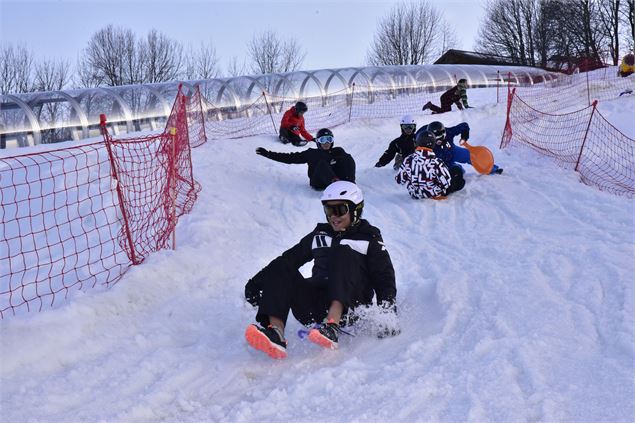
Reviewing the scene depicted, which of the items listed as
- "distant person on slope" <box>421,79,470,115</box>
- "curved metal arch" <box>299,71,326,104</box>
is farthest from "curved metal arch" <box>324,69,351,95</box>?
"distant person on slope" <box>421,79,470,115</box>

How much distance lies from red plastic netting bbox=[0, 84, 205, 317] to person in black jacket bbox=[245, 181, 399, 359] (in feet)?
5.58

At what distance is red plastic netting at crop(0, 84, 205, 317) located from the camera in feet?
16.3

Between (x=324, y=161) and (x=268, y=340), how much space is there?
5.74 m

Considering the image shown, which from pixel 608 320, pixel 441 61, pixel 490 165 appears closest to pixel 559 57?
pixel 441 61

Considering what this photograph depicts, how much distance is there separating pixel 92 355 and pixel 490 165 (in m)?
6.74

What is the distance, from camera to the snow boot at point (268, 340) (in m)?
3.30

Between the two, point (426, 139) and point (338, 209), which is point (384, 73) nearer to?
point (426, 139)

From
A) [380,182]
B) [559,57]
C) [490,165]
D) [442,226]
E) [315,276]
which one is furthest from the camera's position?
[559,57]

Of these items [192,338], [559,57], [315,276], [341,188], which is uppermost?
[559,57]

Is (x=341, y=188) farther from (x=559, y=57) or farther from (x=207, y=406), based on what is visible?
(x=559, y=57)

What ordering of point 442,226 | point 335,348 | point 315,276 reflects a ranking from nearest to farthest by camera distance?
point 335,348, point 315,276, point 442,226

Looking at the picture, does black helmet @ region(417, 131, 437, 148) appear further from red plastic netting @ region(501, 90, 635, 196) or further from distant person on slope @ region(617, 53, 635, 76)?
distant person on slope @ region(617, 53, 635, 76)

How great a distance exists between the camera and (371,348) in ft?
11.5

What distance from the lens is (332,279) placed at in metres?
3.58
